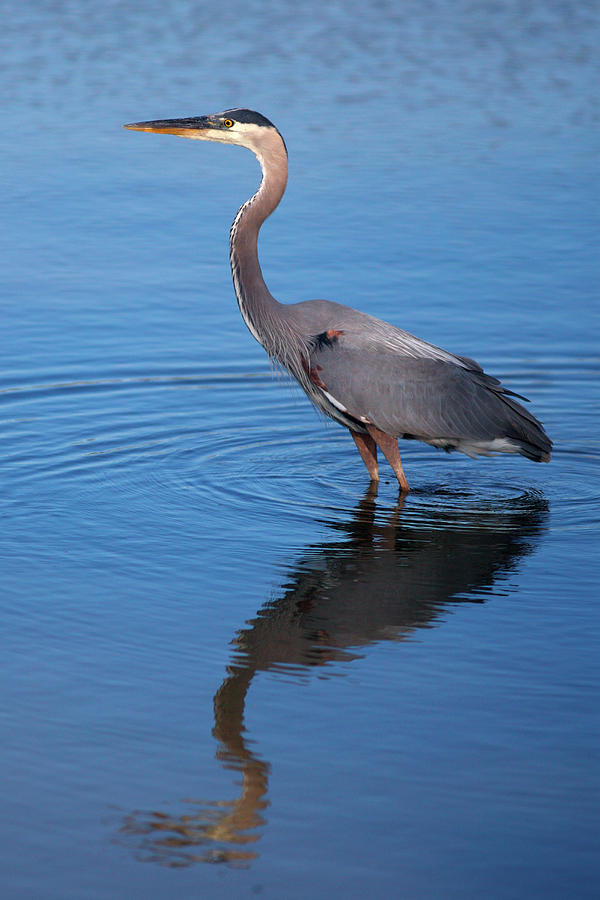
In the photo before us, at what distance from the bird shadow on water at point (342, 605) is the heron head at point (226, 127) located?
246 cm

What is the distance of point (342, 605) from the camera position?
23.2 ft

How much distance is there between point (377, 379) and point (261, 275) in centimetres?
102

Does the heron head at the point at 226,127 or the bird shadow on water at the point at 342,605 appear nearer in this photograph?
the bird shadow on water at the point at 342,605

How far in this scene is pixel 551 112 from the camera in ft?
66.9

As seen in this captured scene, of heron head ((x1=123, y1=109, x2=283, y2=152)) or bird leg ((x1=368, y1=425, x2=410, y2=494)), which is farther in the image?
heron head ((x1=123, y1=109, x2=283, y2=152))

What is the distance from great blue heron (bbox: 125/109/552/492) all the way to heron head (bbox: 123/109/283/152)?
0.17 feet

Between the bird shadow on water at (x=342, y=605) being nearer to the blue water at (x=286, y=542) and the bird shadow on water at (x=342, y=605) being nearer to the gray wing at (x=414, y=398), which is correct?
the blue water at (x=286, y=542)

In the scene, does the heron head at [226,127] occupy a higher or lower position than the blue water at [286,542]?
higher

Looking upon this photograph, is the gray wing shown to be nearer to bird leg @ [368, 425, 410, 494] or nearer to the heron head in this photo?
bird leg @ [368, 425, 410, 494]

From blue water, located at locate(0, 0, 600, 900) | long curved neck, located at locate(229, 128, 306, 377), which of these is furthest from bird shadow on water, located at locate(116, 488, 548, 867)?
long curved neck, located at locate(229, 128, 306, 377)

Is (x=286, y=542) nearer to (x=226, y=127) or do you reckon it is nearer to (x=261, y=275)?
(x=261, y=275)

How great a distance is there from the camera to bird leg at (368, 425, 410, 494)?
354 inches

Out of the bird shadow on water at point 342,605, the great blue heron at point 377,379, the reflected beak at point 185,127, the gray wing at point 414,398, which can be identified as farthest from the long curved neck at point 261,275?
the bird shadow on water at point 342,605

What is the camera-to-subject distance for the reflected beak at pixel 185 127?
955 centimetres
